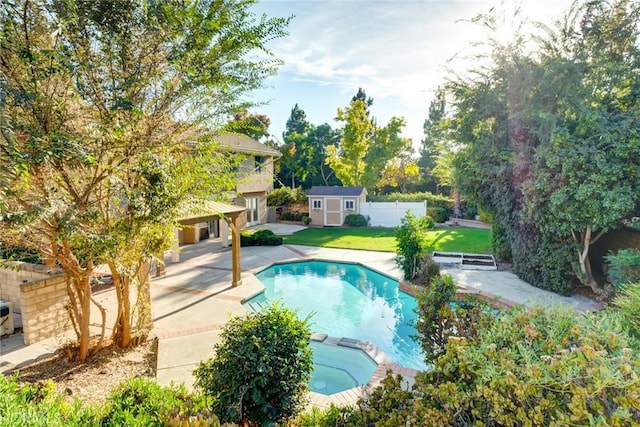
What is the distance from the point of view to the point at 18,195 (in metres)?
4.83

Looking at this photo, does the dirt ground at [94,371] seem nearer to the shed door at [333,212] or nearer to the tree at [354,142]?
the shed door at [333,212]

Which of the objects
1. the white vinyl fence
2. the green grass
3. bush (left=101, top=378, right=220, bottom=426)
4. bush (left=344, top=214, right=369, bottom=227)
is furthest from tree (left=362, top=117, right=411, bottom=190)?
bush (left=101, top=378, right=220, bottom=426)

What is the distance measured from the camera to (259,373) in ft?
14.2

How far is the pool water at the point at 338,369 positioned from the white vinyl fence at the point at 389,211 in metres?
21.1

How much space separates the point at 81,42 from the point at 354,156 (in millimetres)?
31660

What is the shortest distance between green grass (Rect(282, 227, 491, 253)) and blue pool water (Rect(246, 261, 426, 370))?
166 inches

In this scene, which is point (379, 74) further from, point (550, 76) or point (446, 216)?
point (446, 216)

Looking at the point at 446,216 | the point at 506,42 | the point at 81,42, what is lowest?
the point at 446,216

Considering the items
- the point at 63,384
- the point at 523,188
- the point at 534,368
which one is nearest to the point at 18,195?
the point at 63,384

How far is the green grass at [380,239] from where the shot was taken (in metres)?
19.4

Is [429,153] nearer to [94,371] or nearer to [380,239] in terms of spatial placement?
[380,239]

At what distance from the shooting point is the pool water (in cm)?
674

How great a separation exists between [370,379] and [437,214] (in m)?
24.0

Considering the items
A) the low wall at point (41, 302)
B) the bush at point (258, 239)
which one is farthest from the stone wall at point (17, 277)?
the bush at point (258, 239)
